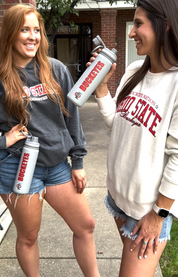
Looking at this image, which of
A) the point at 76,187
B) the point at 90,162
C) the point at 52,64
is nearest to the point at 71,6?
the point at 90,162

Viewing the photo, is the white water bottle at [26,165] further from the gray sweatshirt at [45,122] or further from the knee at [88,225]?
the knee at [88,225]

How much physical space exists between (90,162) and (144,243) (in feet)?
11.4

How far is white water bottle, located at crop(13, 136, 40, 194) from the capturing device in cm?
159

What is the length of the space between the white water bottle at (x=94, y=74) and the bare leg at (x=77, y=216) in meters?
0.65

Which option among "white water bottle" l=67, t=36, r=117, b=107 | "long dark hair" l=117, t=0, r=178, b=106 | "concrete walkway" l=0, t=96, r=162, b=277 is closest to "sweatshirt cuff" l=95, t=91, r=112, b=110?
"white water bottle" l=67, t=36, r=117, b=107

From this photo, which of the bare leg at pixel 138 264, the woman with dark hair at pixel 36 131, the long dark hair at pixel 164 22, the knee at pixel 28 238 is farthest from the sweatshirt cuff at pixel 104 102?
the knee at pixel 28 238

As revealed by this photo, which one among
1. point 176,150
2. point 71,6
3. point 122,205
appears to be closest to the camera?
point 176,150

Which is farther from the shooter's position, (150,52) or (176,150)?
(150,52)

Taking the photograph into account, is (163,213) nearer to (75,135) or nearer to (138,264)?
(138,264)

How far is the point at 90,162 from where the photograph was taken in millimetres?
4801

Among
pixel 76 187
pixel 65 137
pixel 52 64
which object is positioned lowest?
pixel 76 187

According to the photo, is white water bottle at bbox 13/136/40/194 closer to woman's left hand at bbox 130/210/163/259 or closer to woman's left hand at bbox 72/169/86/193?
woman's left hand at bbox 72/169/86/193

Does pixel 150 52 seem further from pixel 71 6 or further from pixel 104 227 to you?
pixel 71 6

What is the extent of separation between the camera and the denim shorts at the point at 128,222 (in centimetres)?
136
